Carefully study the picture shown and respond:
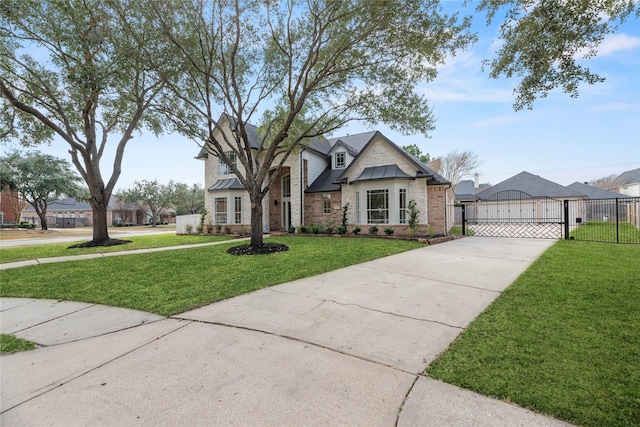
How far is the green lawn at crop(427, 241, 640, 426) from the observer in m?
2.18

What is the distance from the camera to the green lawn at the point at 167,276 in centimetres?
520

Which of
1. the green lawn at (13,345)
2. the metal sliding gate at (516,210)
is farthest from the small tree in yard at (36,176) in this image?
the metal sliding gate at (516,210)

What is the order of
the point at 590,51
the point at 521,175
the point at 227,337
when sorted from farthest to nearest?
the point at 521,175 → the point at 590,51 → the point at 227,337

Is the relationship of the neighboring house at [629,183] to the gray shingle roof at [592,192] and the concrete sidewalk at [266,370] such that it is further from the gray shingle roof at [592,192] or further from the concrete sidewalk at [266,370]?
the concrete sidewalk at [266,370]

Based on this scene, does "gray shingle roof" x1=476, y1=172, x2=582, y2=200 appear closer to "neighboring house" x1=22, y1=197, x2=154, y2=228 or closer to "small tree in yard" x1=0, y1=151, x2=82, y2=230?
"small tree in yard" x1=0, y1=151, x2=82, y2=230

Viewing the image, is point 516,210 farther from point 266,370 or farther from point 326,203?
point 266,370

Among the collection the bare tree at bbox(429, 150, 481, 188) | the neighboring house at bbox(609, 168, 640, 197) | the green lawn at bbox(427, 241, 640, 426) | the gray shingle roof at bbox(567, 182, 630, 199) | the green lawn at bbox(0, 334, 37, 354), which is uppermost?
the bare tree at bbox(429, 150, 481, 188)

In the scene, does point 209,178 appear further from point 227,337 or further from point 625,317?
point 625,317

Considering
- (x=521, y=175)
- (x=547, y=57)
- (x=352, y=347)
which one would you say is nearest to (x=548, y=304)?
(x=352, y=347)

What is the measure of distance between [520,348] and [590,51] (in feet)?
18.2

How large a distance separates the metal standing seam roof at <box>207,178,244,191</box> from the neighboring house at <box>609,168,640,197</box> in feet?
153

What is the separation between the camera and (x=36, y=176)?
2844 cm

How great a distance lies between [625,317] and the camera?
12.5 ft

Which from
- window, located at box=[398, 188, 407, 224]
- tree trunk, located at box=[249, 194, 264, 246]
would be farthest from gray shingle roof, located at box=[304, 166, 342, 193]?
tree trunk, located at box=[249, 194, 264, 246]
